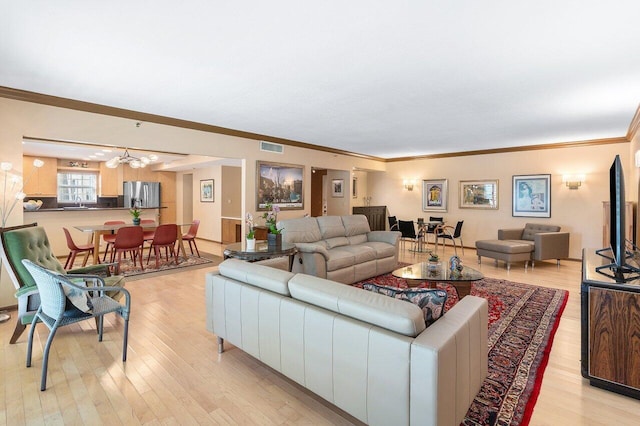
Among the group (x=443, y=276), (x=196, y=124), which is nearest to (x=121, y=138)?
(x=196, y=124)

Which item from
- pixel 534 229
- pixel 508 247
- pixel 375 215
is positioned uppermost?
pixel 375 215

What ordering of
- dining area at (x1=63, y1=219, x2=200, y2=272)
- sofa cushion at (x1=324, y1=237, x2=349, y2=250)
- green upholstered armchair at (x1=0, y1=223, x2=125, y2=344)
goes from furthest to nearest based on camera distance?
dining area at (x1=63, y1=219, x2=200, y2=272) < sofa cushion at (x1=324, y1=237, x2=349, y2=250) < green upholstered armchair at (x1=0, y1=223, x2=125, y2=344)

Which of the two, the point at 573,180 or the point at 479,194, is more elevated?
the point at 573,180

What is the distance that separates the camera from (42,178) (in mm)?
7711

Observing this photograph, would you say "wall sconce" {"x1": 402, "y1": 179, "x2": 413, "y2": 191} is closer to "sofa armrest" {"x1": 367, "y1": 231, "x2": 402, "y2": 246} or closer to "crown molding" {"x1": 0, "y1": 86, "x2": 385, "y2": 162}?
"sofa armrest" {"x1": 367, "y1": 231, "x2": 402, "y2": 246}

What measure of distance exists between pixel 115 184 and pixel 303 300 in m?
8.95

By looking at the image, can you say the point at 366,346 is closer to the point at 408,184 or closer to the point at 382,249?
the point at 382,249

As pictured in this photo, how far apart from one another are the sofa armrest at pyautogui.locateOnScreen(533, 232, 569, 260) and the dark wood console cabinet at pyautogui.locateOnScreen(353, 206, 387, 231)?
4185 mm

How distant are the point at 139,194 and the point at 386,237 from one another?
7055mm

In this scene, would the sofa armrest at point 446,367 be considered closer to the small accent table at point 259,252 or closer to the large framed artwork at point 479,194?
the small accent table at point 259,252

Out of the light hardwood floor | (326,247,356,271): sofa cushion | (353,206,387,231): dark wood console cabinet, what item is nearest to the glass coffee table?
(326,247,356,271): sofa cushion

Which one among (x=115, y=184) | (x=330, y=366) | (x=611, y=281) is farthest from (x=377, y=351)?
(x=115, y=184)

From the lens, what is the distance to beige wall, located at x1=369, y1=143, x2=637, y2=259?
6.30m

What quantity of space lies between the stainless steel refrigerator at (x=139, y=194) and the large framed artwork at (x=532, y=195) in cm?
958
